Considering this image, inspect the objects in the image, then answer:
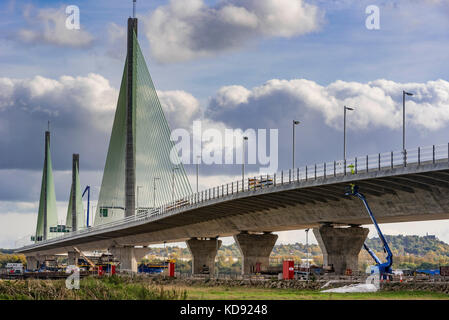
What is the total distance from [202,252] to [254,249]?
14676mm

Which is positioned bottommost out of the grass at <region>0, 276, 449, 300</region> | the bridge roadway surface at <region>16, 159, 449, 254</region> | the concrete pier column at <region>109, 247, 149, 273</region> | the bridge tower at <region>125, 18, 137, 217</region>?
the grass at <region>0, 276, 449, 300</region>

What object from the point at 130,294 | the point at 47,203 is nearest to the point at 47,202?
the point at 47,203

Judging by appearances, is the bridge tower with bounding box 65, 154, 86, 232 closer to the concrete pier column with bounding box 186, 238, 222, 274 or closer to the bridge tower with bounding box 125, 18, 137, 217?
the bridge tower with bounding box 125, 18, 137, 217

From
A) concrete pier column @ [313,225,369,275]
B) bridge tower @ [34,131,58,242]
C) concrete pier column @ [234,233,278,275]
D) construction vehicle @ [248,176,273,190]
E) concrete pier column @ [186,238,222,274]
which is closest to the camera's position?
construction vehicle @ [248,176,273,190]

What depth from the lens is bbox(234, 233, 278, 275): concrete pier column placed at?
87.3 meters

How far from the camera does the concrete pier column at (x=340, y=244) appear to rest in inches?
2746

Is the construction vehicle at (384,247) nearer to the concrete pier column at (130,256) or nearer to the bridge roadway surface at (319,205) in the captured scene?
the bridge roadway surface at (319,205)

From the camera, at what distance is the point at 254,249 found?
88125 millimetres

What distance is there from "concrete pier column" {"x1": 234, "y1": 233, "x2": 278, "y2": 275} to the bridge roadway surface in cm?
130

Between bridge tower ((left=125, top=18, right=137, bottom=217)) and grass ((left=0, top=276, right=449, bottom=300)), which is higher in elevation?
bridge tower ((left=125, top=18, right=137, bottom=217))

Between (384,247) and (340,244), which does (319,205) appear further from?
(384,247)

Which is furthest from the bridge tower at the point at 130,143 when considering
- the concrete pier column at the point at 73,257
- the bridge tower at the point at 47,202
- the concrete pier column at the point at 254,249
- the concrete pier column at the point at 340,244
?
the bridge tower at the point at 47,202

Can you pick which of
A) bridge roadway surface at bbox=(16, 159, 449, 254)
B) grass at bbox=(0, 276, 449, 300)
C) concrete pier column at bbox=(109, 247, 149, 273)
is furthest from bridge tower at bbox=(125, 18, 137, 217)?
grass at bbox=(0, 276, 449, 300)
